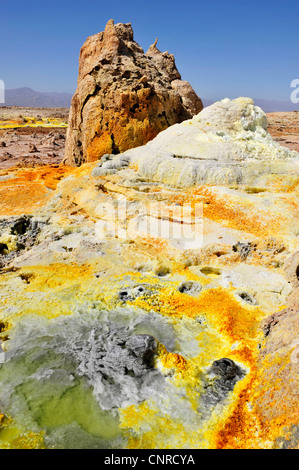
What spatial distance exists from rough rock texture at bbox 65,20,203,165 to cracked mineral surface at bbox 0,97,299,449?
286cm

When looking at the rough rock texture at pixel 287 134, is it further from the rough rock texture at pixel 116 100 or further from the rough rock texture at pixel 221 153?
the rough rock texture at pixel 221 153

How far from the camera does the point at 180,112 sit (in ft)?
45.2

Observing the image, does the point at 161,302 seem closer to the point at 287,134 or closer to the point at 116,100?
the point at 116,100

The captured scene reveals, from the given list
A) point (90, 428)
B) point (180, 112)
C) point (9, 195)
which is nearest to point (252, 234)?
point (90, 428)

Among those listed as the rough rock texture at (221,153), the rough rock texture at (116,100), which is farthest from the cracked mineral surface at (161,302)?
the rough rock texture at (116,100)

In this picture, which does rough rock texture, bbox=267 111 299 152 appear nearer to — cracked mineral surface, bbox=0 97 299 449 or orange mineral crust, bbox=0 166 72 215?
cracked mineral surface, bbox=0 97 299 449

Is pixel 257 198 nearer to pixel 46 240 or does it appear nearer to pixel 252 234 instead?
pixel 252 234

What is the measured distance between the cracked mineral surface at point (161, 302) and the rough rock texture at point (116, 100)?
286 cm

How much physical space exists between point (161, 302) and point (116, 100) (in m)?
9.20

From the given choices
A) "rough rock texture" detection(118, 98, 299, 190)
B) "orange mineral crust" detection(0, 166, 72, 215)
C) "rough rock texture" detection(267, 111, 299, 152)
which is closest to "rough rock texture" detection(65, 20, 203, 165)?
"orange mineral crust" detection(0, 166, 72, 215)

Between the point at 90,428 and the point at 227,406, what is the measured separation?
4.61 feet

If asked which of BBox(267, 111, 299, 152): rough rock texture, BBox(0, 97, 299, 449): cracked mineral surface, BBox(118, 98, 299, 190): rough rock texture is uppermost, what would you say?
BBox(267, 111, 299, 152): rough rock texture

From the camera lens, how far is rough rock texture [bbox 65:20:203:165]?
468 inches

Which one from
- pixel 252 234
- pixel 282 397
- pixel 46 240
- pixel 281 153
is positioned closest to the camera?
pixel 282 397
